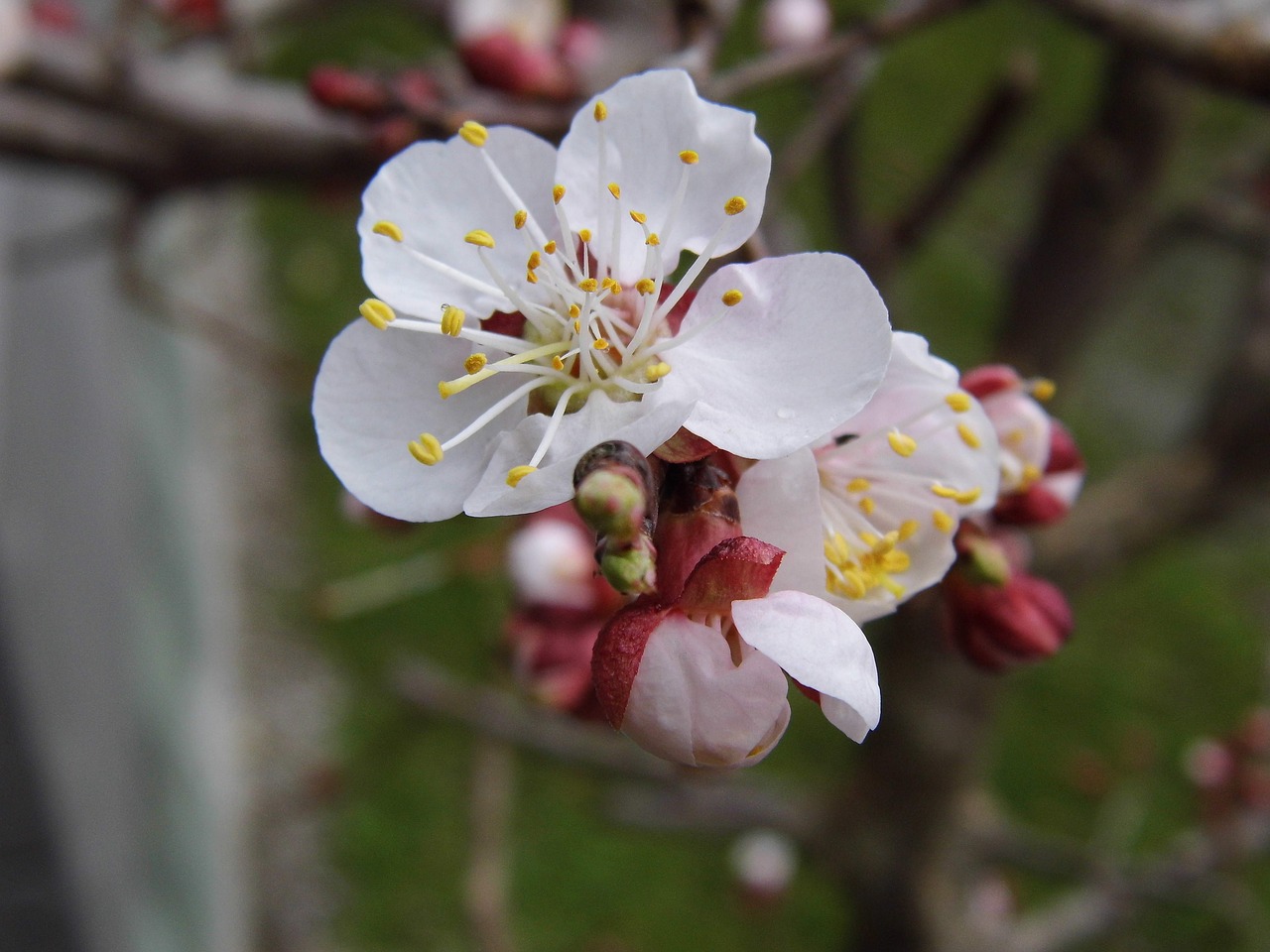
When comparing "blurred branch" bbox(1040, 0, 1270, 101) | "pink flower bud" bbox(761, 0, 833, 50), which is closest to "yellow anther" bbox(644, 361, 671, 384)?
"blurred branch" bbox(1040, 0, 1270, 101)

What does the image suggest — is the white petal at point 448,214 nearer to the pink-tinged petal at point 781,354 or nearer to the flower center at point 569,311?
the flower center at point 569,311

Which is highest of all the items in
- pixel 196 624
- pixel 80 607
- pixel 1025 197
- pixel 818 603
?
pixel 818 603

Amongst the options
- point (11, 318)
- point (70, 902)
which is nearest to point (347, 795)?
point (70, 902)

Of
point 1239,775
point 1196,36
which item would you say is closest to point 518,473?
point 1196,36

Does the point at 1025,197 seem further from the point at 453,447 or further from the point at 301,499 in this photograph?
the point at 453,447

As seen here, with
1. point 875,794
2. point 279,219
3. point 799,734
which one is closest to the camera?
point 875,794

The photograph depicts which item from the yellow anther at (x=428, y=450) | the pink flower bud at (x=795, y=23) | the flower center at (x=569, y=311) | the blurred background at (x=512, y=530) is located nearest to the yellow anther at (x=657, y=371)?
the flower center at (x=569, y=311)
